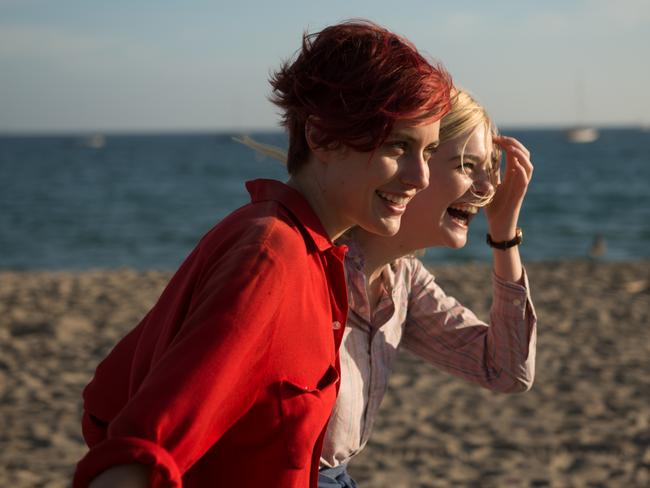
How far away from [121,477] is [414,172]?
807mm

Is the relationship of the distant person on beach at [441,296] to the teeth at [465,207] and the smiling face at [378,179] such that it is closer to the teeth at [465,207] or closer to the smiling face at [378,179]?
the teeth at [465,207]

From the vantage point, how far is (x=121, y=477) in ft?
4.45

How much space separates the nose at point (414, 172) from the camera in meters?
1.80

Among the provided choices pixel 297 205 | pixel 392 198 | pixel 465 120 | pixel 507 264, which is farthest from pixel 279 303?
pixel 507 264

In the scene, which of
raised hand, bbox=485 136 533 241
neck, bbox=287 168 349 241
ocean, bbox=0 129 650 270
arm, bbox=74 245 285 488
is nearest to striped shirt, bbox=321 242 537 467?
raised hand, bbox=485 136 533 241

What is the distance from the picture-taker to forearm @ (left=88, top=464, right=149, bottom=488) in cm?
135

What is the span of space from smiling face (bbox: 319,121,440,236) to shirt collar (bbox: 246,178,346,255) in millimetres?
61

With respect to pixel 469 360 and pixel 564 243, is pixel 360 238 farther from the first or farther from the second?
pixel 564 243

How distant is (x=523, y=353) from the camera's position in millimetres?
2527

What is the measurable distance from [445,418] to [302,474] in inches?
183

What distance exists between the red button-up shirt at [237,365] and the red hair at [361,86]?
167 mm

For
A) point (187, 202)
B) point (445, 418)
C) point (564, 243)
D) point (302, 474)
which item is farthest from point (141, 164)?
point (302, 474)

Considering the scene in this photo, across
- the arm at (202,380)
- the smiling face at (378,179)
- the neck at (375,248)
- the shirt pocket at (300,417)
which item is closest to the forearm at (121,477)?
the arm at (202,380)

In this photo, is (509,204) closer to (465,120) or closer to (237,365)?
(465,120)
